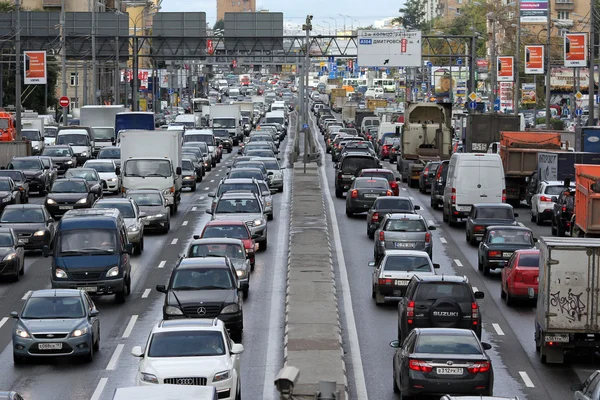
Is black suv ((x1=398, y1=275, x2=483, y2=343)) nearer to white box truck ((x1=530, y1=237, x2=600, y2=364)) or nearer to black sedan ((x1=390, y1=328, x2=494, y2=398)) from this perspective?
white box truck ((x1=530, y1=237, x2=600, y2=364))

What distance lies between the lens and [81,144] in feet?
246

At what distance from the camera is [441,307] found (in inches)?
998

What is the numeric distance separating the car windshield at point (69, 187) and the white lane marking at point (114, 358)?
22939 mm

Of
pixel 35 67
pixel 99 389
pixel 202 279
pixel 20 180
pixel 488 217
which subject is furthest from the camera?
pixel 35 67

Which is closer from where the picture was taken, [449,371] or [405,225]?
[449,371]

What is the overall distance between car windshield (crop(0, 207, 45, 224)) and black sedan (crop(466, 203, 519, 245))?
12.8 m

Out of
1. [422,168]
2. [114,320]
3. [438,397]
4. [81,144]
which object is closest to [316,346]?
[438,397]

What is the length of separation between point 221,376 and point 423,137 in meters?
46.0

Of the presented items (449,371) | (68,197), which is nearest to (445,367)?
(449,371)

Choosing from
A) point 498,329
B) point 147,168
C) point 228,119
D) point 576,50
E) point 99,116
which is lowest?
point 498,329

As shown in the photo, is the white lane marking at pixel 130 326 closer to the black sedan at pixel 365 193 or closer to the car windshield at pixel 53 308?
the car windshield at pixel 53 308

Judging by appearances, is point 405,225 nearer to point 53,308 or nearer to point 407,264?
point 407,264

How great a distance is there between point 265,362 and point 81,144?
5164 centimetres

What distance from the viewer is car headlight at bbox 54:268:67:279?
3120 cm
